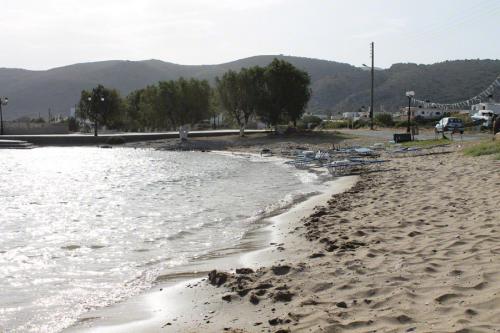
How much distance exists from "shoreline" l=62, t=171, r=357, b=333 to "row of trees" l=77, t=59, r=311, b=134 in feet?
164

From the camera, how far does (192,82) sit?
8144cm

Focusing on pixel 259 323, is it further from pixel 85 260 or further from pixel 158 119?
pixel 158 119

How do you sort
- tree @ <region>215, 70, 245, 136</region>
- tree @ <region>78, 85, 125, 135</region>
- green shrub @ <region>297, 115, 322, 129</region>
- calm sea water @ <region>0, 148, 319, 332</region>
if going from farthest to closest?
tree @ <region>78, 85, 125, 135</region>
green shrub @ <region>297, 115, 322, 129</region>
tree @ <region>215, 70, 245, 136</region>
calm sea water @ <region>0, 148, 319, 332</region>

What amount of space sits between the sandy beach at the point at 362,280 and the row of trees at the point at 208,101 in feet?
162

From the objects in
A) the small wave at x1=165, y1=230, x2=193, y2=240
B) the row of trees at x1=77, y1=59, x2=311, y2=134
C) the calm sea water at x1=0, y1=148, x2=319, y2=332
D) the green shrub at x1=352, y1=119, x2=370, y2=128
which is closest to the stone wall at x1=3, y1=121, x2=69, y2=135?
the row of trees at x1=77, y1=59, x2=311, y2=134

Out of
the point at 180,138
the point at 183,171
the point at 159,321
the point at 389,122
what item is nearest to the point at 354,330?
the point at 159,321

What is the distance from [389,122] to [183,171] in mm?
44109

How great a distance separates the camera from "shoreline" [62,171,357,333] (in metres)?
5.34

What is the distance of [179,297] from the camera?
620 cm

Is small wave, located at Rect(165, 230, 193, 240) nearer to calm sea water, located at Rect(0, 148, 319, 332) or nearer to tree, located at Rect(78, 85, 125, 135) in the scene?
calm sea water, located at Rect(0, 148, 319, 332)

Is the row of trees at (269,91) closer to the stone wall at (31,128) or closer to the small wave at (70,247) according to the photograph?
the stone wall at (31,128)

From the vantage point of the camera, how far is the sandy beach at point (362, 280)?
15.3 feet

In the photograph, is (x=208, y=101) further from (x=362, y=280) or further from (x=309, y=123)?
(x=362, y=280)

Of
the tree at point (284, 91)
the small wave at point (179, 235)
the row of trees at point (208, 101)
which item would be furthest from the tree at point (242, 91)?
the small wave at point (179, 235)
